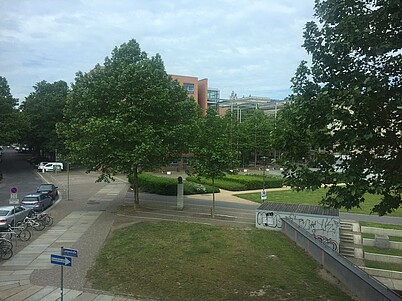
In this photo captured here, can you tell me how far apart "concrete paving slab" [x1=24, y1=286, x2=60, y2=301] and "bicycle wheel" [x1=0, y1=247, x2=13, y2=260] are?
4.75m

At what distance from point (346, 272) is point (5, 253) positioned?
14685 millimetres

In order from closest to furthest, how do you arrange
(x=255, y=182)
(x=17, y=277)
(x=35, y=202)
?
1. (x=17, y=277)
2. (x=35, y=202)
3. (x=255, y=182)

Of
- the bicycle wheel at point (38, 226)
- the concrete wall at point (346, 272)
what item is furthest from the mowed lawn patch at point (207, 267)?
the bicycle wheel at point (38, 226)

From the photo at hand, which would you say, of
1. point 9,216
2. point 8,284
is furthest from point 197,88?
point 8,284

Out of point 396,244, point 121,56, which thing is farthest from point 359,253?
point 121,56

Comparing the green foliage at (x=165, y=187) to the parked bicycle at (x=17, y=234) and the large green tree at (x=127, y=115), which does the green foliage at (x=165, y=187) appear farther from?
the parked bicycle at (x=17, y=234)

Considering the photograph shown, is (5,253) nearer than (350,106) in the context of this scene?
No

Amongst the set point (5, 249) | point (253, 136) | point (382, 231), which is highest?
point (253, 136)

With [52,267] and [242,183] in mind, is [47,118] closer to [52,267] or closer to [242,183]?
[242,183]

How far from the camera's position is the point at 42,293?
13383 millimetres

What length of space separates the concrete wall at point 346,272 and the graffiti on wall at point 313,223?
11.0 ft

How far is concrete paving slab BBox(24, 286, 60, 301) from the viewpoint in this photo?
12.9m

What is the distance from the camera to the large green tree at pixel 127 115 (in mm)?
26500

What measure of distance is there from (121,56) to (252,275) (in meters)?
21.2
